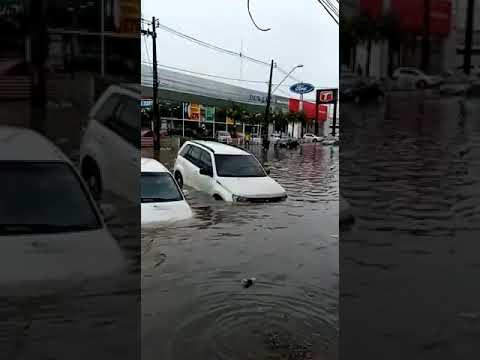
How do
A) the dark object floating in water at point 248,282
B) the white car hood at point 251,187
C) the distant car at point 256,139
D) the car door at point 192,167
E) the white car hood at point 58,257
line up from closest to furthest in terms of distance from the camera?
the white car hood at point 58,257 → the dark object floating in water at point 248,282 → the white car hood at point 251,187 → the car door at point 192,167 → the distant car at point 256,139

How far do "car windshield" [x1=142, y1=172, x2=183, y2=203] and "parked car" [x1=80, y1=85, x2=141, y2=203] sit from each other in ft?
13.0

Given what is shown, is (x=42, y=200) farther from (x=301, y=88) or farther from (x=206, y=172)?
(x=301, y=88)

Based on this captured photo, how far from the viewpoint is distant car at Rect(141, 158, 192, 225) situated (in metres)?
6.62

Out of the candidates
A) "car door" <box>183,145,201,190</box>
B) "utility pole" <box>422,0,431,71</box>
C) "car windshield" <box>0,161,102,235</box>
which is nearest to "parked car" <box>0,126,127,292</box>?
"car windshield" <box>0,161,102,235</box>

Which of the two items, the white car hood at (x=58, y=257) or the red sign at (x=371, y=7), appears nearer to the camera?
the white car hood at (x=58, y=257)

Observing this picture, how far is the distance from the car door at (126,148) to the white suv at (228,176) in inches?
227

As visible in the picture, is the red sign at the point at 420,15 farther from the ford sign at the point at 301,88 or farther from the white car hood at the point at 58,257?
the ford sign at the point at 301,88

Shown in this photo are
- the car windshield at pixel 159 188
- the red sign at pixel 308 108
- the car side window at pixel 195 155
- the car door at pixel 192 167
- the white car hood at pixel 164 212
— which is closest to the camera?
the white car hood at pixel 164 212

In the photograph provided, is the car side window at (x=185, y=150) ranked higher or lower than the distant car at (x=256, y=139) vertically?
lower

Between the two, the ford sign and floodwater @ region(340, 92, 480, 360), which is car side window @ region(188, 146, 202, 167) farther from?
the ford sign

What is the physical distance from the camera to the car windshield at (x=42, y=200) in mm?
2467

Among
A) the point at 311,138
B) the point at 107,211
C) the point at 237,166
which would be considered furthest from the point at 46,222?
the point at 311,138

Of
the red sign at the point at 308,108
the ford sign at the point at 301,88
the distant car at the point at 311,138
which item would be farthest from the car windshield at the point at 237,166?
the red sign at the point at 308,108

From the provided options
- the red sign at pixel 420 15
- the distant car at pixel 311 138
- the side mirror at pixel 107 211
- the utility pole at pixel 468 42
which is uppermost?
the red sign at pixel 420 15
